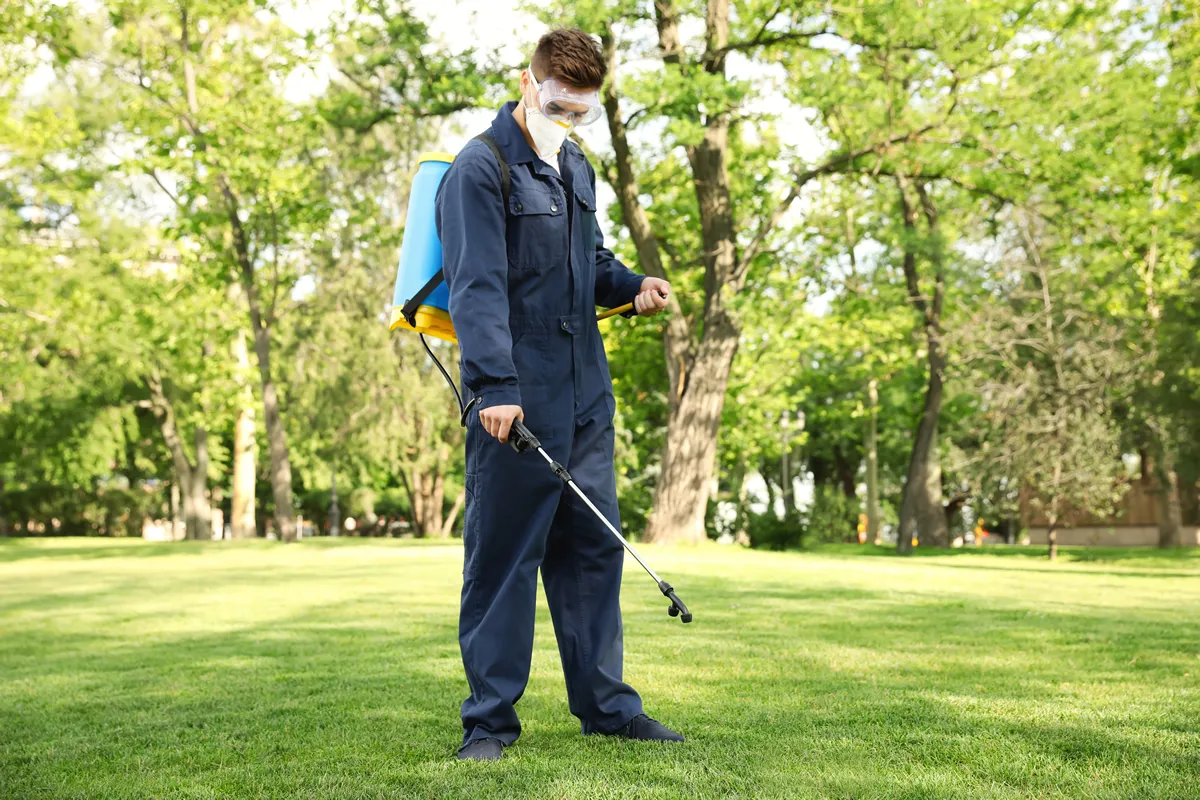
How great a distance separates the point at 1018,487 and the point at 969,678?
1797 cm

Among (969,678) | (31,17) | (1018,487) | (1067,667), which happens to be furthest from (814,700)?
(31,17)

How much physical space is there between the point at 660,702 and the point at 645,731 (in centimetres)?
72

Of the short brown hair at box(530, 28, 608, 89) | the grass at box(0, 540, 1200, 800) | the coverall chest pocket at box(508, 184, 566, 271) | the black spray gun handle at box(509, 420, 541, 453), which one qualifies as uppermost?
the short brown hair at box(530, 28, 608, 89)

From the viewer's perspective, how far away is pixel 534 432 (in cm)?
376

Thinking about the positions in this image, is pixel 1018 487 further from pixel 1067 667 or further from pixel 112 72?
pixel 112 72

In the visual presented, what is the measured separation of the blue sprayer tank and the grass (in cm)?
140

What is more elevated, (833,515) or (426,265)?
(426,265)

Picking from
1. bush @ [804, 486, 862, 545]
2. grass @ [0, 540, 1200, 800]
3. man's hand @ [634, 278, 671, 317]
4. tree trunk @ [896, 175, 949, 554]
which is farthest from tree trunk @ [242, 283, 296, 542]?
man's hand @ [634, 278, 671, 317]

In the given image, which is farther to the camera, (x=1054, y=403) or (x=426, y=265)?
(x=1054, y=403)

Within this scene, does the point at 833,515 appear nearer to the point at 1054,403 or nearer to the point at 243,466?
the point at 1054,403

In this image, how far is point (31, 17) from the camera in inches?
822

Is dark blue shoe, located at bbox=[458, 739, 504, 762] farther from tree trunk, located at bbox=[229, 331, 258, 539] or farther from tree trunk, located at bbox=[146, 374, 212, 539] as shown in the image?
tree trunk, located at bbox=[146, 374, 212, 539]

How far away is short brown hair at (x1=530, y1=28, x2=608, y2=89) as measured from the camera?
3.77 m

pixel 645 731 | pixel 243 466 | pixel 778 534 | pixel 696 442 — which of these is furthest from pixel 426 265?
pixel 243 466
